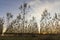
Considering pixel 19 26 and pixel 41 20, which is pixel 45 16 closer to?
pixel 41 20

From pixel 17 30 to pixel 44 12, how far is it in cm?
949

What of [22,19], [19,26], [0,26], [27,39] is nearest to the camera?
[27,39]

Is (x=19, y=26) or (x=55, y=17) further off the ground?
(x=55, y=17)

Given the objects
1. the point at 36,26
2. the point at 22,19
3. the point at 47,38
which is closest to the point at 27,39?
the point at 47,38

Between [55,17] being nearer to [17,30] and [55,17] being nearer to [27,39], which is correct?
[17,30]

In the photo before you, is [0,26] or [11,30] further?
[0,26]

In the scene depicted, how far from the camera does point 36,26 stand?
1844 inches

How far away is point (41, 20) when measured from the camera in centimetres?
4006

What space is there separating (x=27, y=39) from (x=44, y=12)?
56.6ft

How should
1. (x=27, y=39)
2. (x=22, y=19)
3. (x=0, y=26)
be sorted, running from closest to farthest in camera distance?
1. (x=27, y=39)
2. (x=22, y=19)
3. (x=0, y=26)

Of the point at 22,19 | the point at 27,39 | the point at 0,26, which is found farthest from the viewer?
the point at 0,26

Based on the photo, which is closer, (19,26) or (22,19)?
(22,19)

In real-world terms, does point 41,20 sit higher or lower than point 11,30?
higher

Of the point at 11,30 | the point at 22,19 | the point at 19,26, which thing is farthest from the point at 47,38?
the point at 11,30
